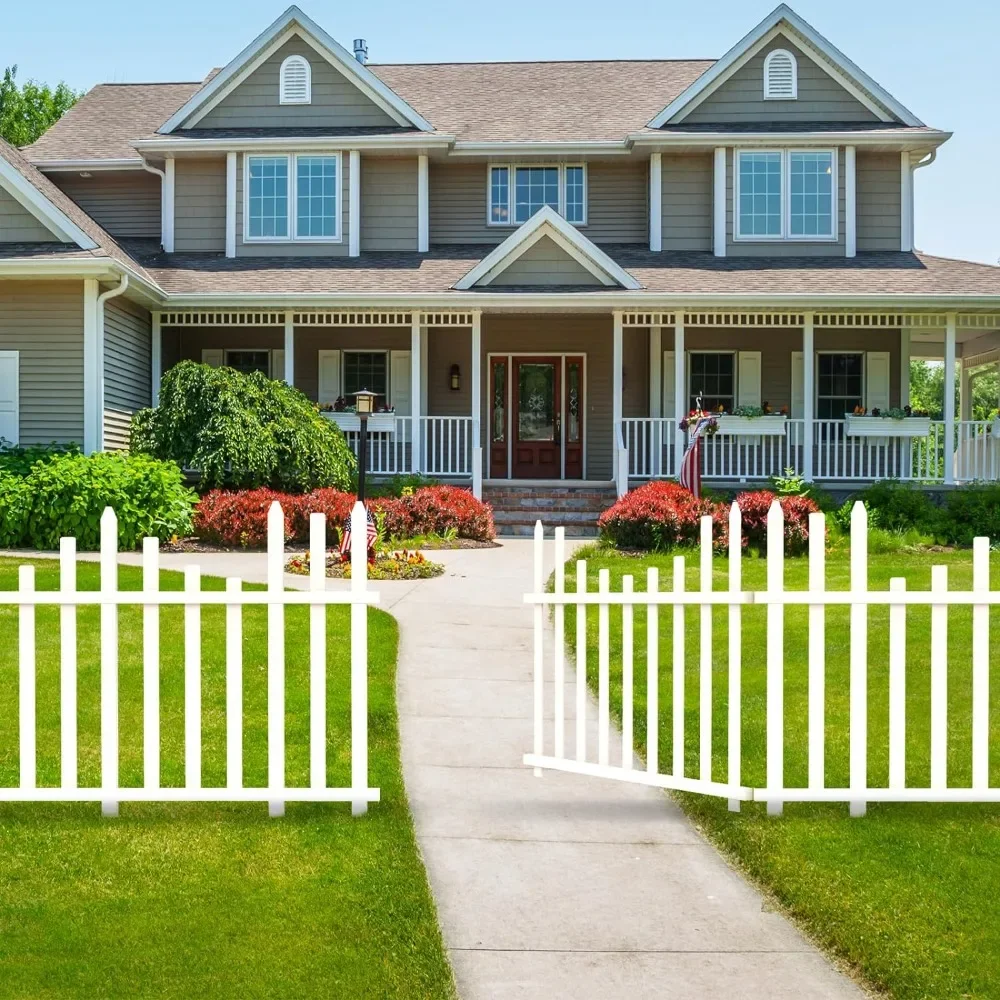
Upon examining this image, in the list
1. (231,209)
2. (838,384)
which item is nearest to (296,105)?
(231,209)

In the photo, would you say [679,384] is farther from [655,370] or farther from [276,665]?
[276,665]

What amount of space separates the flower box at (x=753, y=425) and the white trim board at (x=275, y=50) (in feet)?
22.5

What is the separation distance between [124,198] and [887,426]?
44.3 feet

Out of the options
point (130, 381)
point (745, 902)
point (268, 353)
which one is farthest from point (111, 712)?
point (268, 353)

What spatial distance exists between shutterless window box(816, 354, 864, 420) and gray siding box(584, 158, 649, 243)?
3780 mm

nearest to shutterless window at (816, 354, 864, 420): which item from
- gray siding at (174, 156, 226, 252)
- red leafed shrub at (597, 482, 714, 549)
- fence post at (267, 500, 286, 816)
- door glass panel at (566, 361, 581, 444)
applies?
door glass panel at (566, 361, 581, 444)

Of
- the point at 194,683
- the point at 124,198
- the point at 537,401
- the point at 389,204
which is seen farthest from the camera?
the point at 124,198

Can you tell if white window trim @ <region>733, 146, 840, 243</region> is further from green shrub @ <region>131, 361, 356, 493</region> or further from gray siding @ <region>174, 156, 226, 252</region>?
gray siding @ <region>174, 156, 226, 252</region>

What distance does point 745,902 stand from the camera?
4605 mm

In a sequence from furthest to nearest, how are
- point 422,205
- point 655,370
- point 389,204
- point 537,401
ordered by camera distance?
point 537,401 → point 389,204 → point 422,205 → point 655,370

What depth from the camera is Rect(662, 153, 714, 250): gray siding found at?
2141 centimetres

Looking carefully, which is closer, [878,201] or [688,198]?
[878,201]

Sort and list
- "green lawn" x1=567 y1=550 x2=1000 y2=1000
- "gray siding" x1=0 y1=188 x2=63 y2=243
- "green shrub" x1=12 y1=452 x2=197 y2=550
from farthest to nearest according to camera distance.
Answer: "gray siding" x1=0 y1=188 x2=63 y2=243 → "green shrub" x1=12 y1=452 x2=197 y2=550 → "green lawn" x1=567 y1=550 x2=1000 y2=1000

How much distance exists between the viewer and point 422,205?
70.4 feet
